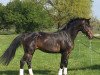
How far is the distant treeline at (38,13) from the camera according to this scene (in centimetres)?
6862

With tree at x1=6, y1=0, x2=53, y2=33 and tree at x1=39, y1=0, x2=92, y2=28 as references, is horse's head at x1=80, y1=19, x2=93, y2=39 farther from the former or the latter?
tree at x1=39, y1=0, x2=92, y2=28

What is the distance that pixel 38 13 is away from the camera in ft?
237

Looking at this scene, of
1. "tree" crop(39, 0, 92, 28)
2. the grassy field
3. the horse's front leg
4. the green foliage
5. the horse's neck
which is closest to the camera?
the horse's front leg

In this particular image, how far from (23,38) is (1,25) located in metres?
61.9

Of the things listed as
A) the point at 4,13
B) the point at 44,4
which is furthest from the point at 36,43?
the point at 44,4

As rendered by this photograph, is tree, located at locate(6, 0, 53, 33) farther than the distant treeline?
No

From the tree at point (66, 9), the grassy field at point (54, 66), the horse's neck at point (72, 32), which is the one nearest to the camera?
the horse's neck at point (72, 32)

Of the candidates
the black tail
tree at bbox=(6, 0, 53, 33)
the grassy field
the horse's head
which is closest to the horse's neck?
the horse's head

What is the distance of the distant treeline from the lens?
6862 centimetres

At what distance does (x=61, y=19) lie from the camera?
75.4 metres

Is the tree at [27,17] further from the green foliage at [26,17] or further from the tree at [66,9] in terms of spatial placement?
the tree at [66,9]

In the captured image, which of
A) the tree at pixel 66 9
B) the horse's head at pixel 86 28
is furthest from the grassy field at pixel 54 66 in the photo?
the tree at pixel 66 9

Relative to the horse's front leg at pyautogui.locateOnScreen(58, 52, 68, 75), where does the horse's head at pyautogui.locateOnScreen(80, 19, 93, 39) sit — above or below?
above

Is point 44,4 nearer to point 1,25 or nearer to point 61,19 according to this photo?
point 61,19
